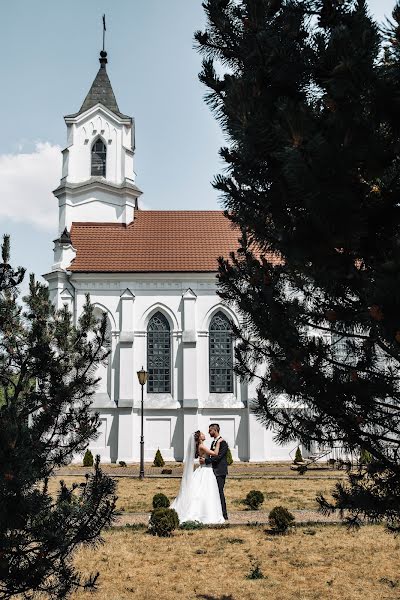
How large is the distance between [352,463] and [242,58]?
300cm

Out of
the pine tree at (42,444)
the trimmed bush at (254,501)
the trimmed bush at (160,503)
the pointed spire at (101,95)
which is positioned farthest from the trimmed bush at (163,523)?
the pointed spire at (101,95)

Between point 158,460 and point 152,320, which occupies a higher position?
point 152,320

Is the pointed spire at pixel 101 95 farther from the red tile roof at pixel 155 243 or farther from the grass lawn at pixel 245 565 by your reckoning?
the grass lawn at pixel 245 565

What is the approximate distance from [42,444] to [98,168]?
2843 cm

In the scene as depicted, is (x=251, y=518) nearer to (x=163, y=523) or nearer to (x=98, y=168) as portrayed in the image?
(x=163, y=523)

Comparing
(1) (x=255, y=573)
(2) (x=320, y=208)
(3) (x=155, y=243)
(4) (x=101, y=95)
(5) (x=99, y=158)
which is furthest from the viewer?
(4) (x=101, y=95)

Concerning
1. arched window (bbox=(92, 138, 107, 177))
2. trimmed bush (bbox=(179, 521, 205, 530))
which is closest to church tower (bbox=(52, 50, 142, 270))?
arched window (bbox=(92, 138, 107, 177))

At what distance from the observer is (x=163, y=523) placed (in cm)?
976

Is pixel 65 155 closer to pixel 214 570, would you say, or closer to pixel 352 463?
pixel 214 570

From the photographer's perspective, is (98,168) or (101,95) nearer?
(98,168)

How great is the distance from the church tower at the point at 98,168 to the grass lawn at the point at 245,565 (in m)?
22.6

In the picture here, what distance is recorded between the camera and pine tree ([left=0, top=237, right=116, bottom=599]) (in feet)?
12.2

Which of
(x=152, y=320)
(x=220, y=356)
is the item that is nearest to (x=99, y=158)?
(x=152, y=320)

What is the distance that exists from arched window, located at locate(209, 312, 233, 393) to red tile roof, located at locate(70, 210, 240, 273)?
2744mm
